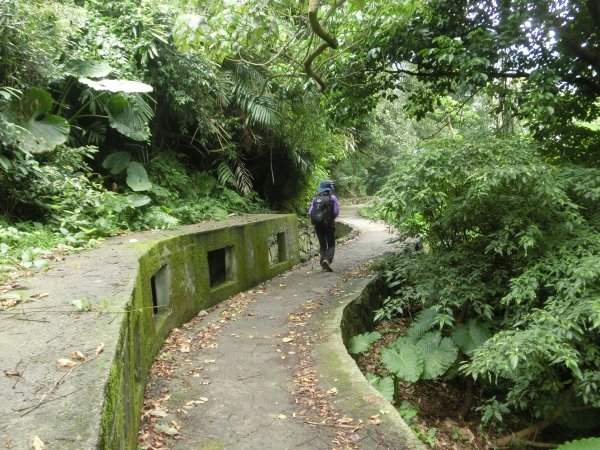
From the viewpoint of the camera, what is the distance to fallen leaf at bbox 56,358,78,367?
2.39 m

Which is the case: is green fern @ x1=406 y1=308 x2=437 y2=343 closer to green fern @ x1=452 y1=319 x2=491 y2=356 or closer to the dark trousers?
green fern @ x1=452 y1=319 x2=491 y2=356

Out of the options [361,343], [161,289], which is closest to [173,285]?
[161,289]

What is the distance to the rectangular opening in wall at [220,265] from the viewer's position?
302 inches

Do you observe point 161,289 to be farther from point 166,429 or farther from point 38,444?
point 38,444

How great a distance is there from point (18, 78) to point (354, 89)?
5345 millimetres

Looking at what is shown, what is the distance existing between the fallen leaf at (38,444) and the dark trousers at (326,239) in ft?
23.2

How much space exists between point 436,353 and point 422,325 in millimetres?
548

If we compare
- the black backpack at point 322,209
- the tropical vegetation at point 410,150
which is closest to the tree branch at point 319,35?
the tropical vegetation at point 410,150

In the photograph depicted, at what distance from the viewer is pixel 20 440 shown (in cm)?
178

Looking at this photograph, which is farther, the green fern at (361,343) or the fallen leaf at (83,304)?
the green fern at (361,343)

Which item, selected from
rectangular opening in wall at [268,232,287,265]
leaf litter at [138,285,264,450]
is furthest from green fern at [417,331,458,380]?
rectangular opening in wall at [268,232,287,265]

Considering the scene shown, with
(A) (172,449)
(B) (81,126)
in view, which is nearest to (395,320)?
(A) (172,449)

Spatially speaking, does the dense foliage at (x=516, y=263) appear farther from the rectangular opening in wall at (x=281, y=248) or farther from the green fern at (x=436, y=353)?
the rectangular opening in wall at (x=281, y=248)

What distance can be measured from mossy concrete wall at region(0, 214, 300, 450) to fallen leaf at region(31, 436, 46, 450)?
1 centimetres
